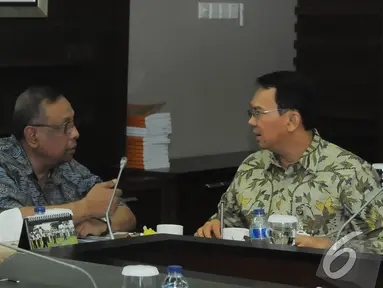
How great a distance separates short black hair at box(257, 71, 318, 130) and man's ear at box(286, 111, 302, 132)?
16 mm

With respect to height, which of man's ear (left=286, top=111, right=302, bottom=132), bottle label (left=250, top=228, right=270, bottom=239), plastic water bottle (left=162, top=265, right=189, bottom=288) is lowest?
bottle label (left=250, top=228, right=270, bottom=239)

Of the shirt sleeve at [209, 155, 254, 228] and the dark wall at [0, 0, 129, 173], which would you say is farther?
the dark wall at [0, 0, 129, 173]

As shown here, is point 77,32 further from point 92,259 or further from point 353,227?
point 92,259

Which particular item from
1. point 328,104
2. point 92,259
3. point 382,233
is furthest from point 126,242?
point 328,104

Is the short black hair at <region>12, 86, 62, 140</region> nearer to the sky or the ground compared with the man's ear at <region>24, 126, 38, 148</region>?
nearer to the sky

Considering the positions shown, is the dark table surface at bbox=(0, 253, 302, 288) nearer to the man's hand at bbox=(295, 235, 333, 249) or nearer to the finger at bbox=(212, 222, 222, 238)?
the man's hand at bbox=(295, 235, 333, 249)

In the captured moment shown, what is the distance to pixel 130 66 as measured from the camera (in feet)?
17.3

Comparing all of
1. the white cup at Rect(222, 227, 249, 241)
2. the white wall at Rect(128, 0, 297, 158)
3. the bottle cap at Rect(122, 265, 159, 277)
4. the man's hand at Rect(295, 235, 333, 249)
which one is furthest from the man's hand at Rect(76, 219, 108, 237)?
the white wall at Rect(128, 0, 297, 158)

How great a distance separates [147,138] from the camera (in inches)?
199

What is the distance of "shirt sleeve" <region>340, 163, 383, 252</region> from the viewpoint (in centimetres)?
346

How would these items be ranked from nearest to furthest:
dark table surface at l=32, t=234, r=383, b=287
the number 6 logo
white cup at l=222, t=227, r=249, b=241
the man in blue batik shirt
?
1. the number 6 logo
2. dark table surface at l=32, t=234, r=383, b=287
3. white cup at l=222, t=227, r=249, b=241
4. the man in blue batik shirt

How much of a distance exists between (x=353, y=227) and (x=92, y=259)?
1.26 metres

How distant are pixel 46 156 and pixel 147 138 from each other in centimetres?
124

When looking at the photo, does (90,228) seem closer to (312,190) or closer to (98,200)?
(98,200)
